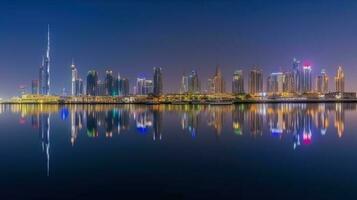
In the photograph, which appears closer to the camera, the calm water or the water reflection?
the calm water

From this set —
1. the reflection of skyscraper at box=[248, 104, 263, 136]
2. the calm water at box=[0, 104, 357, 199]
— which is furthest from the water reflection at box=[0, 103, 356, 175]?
the calm water at box=[0, 104, 357, 199]

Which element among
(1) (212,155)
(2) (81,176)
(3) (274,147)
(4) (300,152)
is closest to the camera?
(2) (81,176)

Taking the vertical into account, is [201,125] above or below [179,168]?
above

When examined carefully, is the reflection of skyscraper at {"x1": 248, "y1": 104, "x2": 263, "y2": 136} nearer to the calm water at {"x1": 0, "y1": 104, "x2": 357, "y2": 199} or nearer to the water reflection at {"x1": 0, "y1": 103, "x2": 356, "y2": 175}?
the water reflection at {"x1": 0, "y1": 103, "x2": 356, "y2": 175}

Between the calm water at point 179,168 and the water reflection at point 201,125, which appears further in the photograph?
the water reflection at point 201,125

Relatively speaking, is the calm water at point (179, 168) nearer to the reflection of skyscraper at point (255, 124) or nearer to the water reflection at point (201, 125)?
the water reflection at point (201, 125)

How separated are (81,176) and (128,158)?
14.3 feet

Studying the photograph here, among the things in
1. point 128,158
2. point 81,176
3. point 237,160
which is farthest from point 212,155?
point 81,176

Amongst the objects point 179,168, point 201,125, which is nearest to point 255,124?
point 201,125

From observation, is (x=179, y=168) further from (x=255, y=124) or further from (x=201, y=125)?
(x=255, y=124)

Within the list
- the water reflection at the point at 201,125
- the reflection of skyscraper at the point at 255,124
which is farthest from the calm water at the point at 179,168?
the reflection of skyscraper at the point at 255,124

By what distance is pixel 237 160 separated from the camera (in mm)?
18328

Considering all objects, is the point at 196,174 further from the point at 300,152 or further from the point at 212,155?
the point at 300,152

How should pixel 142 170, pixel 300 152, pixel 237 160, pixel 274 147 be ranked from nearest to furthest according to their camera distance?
pixel 142 170 < pixel 237 160 < pixel 300 152 < pixel 274 147
